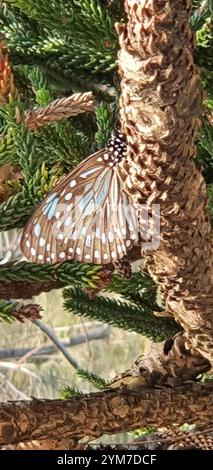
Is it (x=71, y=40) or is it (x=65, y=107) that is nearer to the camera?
(x=65, y=107)

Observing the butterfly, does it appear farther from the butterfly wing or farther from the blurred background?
the blurred background

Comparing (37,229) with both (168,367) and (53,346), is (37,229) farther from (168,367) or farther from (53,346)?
(53,346)

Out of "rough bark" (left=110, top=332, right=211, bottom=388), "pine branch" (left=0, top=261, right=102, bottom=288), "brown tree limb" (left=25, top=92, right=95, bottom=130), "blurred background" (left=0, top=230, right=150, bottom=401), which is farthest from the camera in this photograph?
"blurred background" (left=0, top=230, right=150, bottom=401)

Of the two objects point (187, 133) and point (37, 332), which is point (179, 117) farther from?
point (37, 332)

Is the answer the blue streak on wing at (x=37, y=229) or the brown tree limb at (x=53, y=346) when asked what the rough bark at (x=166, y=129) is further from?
the brown tree limb at (x=53, y=346)

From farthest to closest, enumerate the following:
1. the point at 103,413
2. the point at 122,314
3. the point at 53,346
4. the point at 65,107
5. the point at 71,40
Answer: the point at 53,346, the point at 122,314, the point at 71,40, the point at 103,413, the point at 65,107

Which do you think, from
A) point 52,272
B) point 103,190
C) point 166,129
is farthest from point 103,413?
point 166,129

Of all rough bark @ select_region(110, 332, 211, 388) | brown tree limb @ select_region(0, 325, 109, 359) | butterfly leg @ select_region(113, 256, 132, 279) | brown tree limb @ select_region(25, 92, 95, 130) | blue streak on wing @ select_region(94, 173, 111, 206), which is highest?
brown tree limb @ select_region(0, 325, 109, 359)

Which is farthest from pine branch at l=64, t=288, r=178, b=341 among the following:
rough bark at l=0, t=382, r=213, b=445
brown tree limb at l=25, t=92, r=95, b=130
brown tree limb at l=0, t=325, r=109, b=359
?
brown tree limb at l=0, t=325, r=109, b=359
